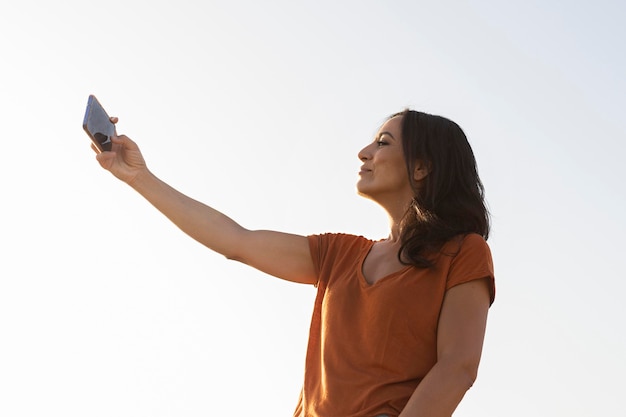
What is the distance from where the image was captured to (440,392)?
3.96m

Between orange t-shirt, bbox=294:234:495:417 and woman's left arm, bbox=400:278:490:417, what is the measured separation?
0.05 metres

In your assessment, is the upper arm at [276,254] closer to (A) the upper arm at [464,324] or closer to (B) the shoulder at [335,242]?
(B) the shoulder at [335,242]

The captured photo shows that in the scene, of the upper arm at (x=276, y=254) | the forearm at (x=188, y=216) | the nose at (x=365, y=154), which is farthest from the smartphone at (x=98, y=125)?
the nose at (x=365, y=154)

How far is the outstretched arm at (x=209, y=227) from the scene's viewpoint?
471 centimetres

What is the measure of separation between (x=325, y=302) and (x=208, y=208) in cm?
78

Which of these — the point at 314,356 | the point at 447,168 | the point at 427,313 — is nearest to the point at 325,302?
the point at 314,356

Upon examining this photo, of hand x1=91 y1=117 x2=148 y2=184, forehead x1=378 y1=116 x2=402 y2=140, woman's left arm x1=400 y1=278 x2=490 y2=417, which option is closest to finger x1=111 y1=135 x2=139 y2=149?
hand x1=91 y1=117 x2=148 y2=184

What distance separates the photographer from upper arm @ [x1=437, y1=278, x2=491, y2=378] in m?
4.05

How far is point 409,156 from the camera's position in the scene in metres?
4.75

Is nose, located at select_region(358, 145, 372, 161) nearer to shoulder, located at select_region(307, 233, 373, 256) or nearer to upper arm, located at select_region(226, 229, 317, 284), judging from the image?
shoulder, located at select_region(307, 233, 373, 256)

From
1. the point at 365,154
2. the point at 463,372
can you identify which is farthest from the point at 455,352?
the point at 365,154

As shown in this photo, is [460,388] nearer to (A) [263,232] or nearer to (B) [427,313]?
(B) [427,313]

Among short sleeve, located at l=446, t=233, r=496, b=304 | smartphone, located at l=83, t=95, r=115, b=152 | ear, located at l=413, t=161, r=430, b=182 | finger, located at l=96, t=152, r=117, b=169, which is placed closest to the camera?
short sleeve, located at l=446, t=233, r=496, b=304

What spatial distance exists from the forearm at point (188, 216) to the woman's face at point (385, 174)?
0.70 metres
